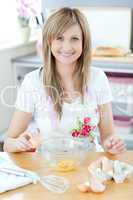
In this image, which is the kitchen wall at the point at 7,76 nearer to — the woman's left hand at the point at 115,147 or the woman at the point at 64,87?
the woman at the point at 64,87

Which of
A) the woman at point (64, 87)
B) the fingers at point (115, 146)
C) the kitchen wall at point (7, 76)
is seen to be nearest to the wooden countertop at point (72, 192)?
the fingers at point (115, 146)

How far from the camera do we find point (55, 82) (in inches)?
67.3

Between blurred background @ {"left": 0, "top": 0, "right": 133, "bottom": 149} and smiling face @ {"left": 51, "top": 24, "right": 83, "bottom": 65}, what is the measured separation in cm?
95

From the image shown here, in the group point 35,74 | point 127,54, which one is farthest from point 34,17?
point 35,74

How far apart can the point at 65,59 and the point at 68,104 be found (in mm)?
188

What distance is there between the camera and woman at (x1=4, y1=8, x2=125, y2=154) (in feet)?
5.39

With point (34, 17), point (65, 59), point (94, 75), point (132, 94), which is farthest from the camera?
point (34, 17)

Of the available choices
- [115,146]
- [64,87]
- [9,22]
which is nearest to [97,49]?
[9,22]

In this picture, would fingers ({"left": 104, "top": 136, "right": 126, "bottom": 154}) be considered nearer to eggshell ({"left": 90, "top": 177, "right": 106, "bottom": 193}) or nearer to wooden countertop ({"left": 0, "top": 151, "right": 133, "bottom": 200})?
wooden countertop ({"left": 0, "top": 151, "right": 133, "bottom": 200})

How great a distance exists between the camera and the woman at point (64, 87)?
5.39 feet

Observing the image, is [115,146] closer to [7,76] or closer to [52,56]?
[52,56]

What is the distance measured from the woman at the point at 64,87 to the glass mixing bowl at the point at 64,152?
0.22m

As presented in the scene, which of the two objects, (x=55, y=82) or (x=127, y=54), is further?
(x=127, y=54)

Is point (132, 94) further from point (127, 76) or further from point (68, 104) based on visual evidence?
point (68, 104)
